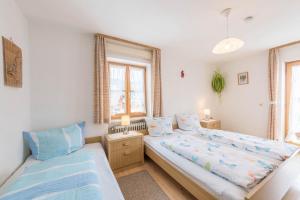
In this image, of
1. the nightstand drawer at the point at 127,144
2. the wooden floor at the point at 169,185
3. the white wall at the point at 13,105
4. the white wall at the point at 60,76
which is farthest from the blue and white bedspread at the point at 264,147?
the white wall at the point at 13,105

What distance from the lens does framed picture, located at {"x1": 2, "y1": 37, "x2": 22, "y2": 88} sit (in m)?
1.35

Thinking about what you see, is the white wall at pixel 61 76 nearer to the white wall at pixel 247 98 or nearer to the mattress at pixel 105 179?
the mattress at pixel 105 179

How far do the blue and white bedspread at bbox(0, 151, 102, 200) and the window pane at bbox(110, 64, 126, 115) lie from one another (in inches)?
57.4

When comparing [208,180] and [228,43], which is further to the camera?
[228,43]

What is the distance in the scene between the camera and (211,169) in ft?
4.87

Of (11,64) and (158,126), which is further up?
(11,64)

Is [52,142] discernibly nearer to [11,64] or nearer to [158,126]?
[11,64]

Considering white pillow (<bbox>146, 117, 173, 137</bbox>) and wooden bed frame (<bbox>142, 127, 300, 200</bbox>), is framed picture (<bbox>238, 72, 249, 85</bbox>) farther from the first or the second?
white pillow (<bbox>146, 117, 173, 137</bbox>)

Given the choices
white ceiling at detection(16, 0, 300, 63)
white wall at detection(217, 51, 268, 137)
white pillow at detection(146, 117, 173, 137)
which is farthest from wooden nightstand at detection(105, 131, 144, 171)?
white wall at detection(217, 51, 268, 137)

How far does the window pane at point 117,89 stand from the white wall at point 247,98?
3184mm

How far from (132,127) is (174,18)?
82.6 inches

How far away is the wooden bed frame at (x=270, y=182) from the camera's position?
1165 mm

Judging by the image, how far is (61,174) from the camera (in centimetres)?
127

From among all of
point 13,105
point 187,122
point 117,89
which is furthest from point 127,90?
point 13,105
